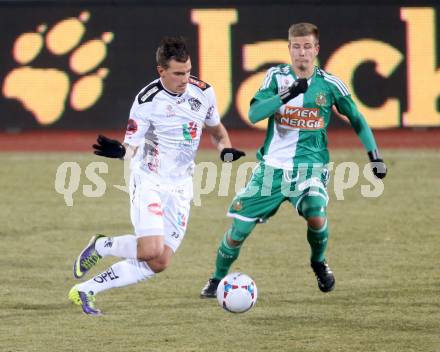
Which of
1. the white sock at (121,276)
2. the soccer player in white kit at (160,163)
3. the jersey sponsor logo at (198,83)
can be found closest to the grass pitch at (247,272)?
the white sock at (121,276)

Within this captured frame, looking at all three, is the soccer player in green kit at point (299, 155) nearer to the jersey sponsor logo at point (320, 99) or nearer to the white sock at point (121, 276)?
the jersey sponsor logo at point (320, 99)

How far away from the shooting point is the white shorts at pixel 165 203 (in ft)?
28.0

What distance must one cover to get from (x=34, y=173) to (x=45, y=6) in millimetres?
3907

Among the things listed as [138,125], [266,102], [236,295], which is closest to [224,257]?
[236,295]

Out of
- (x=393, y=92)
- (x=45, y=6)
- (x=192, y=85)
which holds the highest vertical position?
(x=45, y=6)

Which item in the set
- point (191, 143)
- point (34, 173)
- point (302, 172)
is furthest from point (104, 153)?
point (34, 173)

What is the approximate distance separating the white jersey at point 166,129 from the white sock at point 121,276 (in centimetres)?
71

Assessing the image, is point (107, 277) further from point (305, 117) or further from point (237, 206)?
point (305, 117)

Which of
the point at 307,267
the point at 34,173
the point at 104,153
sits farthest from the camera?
the point at 34,173

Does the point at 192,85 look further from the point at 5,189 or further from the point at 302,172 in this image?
the point at 5,189

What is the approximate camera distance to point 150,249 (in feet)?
27.6

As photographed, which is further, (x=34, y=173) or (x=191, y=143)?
(x=34, y=173)

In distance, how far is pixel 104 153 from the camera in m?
8.30

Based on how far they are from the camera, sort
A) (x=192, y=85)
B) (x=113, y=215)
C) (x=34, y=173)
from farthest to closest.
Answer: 1. (x=34, y=173)
2. (x=113, y=215)
3. (x=192, y=85)
